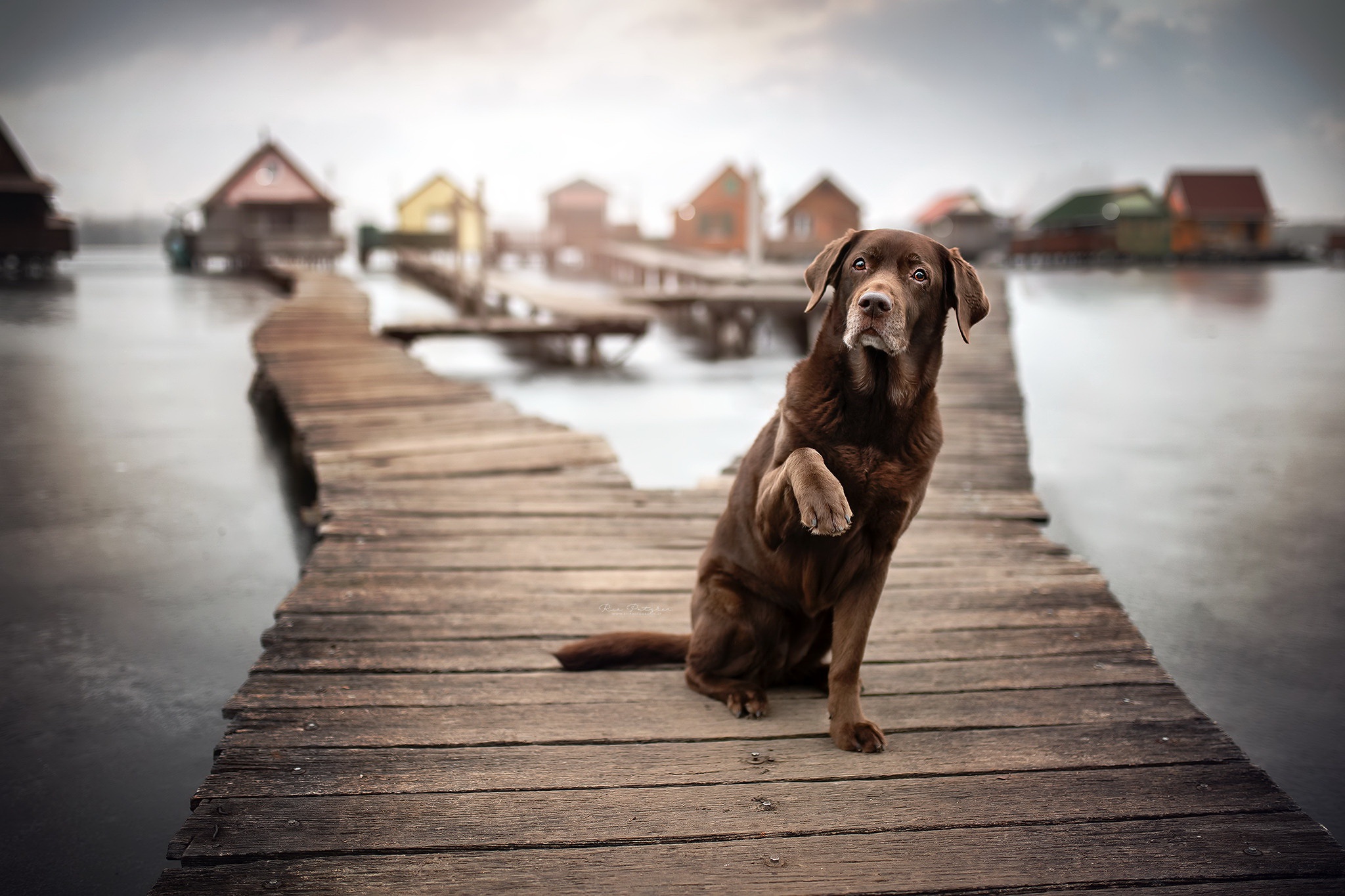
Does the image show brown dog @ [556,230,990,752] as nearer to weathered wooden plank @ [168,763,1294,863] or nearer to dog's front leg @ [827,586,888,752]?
dog's front leg @ [827,586,888,752]

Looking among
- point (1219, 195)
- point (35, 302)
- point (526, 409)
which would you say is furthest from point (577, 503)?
point (1219, 195)

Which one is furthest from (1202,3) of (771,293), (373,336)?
(373,336)

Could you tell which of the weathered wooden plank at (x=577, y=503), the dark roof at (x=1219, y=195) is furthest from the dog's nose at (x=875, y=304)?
the dark roof at (x=1219, y=195)

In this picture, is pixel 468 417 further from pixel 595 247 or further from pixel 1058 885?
pixel 595 247

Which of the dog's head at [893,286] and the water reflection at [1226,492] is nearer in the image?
the dog's head at [893,286]

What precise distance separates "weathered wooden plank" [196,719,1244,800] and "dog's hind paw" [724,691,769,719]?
102 millimetres

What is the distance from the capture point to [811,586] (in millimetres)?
1892

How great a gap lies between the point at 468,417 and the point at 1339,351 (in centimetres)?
955

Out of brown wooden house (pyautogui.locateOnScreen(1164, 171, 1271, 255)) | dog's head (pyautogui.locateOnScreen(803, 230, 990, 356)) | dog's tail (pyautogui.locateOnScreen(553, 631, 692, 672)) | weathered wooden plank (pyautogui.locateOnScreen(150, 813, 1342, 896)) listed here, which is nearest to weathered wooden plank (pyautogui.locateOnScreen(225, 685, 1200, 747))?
dog's tail (pyautogui.locateOnScreen(553, 631, 692, 672))

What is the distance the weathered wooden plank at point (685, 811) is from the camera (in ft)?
5.23

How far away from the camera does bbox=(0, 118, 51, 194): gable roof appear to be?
53.7 ft

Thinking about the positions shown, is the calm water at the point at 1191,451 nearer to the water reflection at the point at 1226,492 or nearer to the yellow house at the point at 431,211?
the water reflection at the point at 1226,492

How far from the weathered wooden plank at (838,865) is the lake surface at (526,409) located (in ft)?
4.17

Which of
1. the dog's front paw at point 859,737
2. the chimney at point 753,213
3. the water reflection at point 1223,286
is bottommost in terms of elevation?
the dog's front paw at point 859,737
